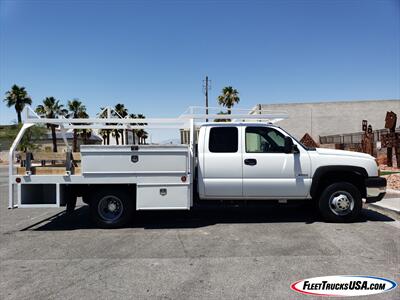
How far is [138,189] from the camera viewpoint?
20.8 ft

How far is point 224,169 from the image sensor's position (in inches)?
259

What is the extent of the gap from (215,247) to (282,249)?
1.05 metres

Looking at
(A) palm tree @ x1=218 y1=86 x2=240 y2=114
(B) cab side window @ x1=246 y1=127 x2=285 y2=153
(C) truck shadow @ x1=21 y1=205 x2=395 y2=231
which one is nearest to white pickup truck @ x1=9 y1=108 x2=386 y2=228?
(B) cab side window @ x1=246 y1=127 x2=285 y2=153

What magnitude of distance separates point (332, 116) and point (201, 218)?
30448 mm

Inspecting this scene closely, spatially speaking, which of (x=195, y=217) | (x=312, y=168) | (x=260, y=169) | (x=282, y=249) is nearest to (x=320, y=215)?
(x=312, y=168)

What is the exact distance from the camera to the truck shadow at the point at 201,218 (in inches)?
271

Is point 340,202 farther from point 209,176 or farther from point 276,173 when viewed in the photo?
point 209,176

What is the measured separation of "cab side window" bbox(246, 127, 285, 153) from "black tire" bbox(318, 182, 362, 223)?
128 cm

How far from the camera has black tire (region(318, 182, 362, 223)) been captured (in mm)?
6605

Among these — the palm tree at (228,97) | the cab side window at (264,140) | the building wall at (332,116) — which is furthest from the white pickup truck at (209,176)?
the palm tree at (228,97)

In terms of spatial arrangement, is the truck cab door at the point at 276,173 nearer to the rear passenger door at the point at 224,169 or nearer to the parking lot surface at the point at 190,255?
the rear passenger door at the point at 224,169

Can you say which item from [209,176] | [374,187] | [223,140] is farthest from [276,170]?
[374,187]

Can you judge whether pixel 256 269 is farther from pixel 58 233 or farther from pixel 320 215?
pixel 58 233

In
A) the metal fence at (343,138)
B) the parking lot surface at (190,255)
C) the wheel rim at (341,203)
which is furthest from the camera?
the metal fence at (343,138)
